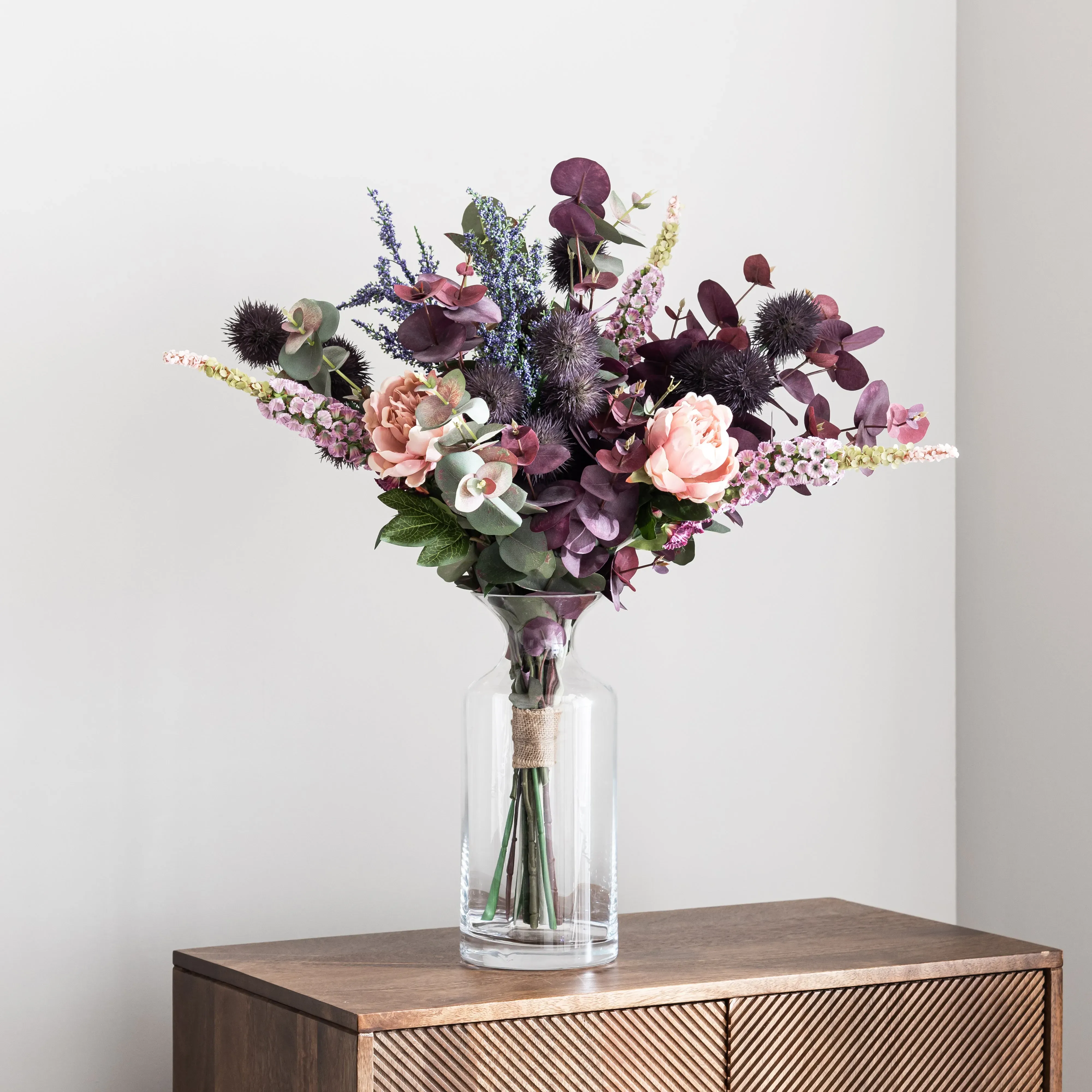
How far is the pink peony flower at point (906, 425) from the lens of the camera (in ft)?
4.05

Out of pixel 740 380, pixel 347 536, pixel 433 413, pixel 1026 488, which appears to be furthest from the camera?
pixel 1026 488

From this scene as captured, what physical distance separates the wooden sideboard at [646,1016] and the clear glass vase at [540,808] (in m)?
0.03

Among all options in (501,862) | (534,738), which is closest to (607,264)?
(534,738)

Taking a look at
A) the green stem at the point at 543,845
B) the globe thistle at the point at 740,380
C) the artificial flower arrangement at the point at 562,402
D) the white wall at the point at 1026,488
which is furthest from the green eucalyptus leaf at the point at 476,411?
the white wall at the point at 1026,488

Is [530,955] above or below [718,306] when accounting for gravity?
below

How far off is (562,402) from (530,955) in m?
0.48

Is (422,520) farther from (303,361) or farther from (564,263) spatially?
(564,263)

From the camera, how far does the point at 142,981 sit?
1.42 m

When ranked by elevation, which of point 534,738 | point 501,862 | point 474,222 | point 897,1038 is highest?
point 474,222

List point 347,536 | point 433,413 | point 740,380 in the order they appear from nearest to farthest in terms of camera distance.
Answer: point 433,413
point 740,380
point 347,536

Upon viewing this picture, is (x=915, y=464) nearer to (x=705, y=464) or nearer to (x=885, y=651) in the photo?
(x=885, y=651)

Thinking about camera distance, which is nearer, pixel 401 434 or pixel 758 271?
pixel 401 434

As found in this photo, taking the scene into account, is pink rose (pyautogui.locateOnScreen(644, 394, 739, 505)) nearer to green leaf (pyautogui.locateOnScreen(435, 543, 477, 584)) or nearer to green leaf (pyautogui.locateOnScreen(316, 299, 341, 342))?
green leaf (pyautogui.locateOnScreen(435, 543, 477, 584))

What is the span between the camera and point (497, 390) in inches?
44.1
